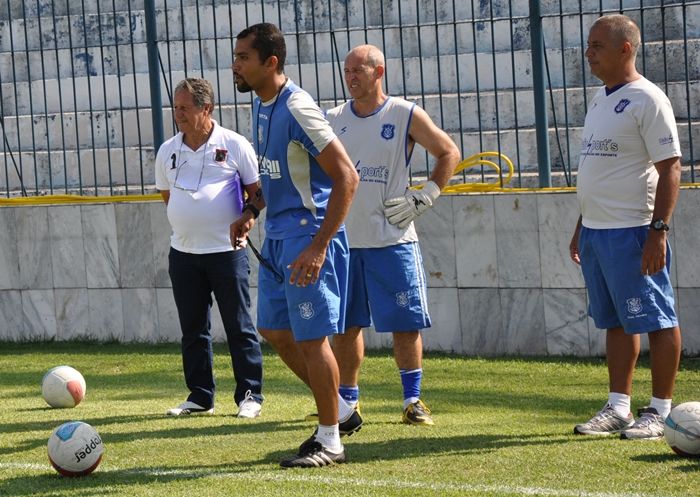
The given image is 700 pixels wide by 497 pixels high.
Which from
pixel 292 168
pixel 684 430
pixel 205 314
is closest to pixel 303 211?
pixel 292 168

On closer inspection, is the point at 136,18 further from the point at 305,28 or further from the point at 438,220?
the point at 438,220

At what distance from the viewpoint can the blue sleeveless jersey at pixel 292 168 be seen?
641cm

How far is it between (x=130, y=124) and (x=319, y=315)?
8.69 m

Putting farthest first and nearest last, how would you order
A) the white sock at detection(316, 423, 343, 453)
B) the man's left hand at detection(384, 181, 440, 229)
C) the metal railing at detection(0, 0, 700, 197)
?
the metal railing at detection(0, 0, 700, 197), the man's left hand at detection(384, 181, 440, 229), the white sock at detection(316, 423, 343, 453)

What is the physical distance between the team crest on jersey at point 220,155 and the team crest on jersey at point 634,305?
290cm

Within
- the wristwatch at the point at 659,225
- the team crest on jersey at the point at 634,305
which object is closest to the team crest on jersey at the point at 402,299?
the team crest on jersey at the point at 634,305

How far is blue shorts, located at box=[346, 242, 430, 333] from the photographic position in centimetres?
785

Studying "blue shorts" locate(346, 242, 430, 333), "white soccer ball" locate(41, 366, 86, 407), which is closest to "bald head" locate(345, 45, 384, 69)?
"blue shorts" locate(346, 242, 430, 333)

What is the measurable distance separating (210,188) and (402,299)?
1564 millimetres

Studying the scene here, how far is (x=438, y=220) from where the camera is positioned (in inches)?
436

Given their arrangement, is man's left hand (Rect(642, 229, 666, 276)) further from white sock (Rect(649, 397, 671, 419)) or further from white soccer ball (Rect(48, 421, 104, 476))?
white soccer ball (Rect(48, 421, 104, 476))

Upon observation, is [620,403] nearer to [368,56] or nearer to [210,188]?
[368,56]

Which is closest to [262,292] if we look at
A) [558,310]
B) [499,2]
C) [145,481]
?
[145,481]

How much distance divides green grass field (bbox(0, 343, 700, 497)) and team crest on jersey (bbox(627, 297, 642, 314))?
0.69 m
